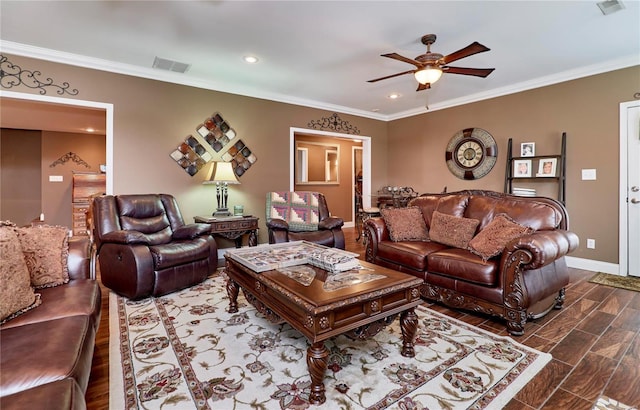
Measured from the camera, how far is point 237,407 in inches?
58.5

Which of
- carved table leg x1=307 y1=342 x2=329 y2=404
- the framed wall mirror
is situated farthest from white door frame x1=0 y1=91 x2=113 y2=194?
the framed wall mirror

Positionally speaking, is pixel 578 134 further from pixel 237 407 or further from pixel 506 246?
pixel 237 407

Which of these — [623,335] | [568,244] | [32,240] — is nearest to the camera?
[32,240]

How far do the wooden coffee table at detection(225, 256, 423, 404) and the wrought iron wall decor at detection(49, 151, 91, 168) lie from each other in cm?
790

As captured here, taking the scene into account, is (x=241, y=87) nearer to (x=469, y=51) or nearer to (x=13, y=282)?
(x=469, y=51)

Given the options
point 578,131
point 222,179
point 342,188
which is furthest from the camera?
point 342,188

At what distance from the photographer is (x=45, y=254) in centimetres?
183

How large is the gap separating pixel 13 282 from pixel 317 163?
6378 millimetres

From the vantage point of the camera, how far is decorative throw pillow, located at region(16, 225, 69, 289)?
1.75m

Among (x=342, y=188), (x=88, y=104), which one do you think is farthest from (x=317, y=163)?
(x=88, y=104)

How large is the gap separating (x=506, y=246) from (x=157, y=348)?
8.70 feet

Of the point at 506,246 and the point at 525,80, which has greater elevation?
the point at 525,80

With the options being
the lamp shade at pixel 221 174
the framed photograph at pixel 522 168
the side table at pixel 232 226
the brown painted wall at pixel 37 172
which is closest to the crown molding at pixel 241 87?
the framed photograph at pixel 522 168

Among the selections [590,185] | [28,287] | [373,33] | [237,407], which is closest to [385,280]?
[237,407]
